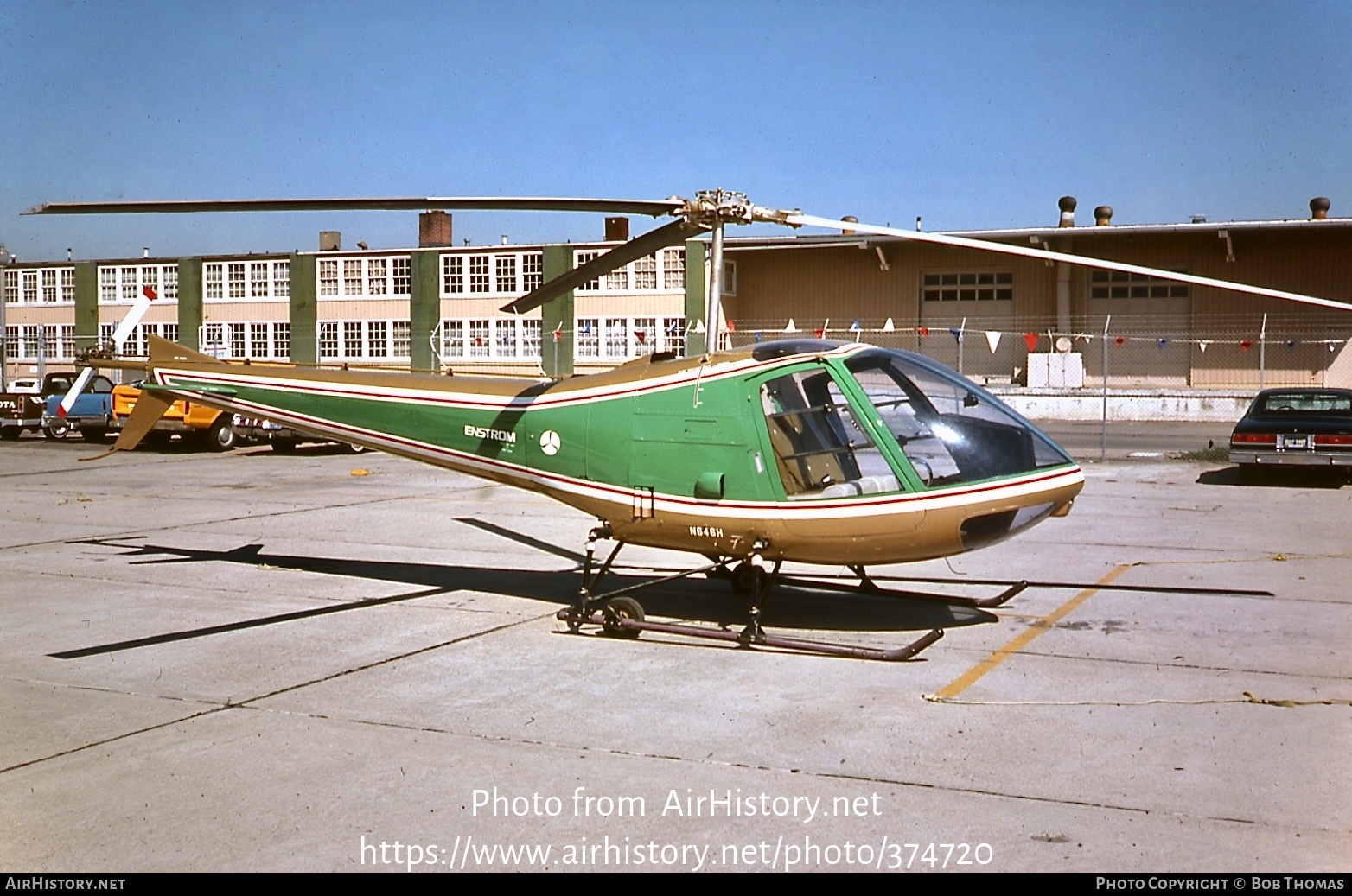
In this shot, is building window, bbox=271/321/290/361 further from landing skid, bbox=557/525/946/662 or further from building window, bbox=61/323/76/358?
landing skid, bbox=557/525/946/662

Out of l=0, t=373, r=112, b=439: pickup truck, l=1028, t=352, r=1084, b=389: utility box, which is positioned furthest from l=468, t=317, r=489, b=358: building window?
l=1028, t=352, r=1084, b=389: utility box

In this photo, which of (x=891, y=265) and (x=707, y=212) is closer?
(x=707, y=212)

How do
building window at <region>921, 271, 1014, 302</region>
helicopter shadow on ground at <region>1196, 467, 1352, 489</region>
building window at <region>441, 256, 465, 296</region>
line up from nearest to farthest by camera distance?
helicopter shadow on ground at <region>1196, 467, 1352, 489</region>, building window at <region>921, 271, 1014, 302</region>, building window at <region>441, 256, 465, 296</region>

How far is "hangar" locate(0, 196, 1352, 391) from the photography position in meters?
41.1

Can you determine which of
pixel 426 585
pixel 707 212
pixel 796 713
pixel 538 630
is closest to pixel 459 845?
pixel 796 713

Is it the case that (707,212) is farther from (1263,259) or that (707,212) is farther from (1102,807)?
(1263,259)

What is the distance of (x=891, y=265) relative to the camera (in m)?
45.0

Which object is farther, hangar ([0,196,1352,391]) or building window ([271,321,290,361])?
building window ([271,321,290,361])

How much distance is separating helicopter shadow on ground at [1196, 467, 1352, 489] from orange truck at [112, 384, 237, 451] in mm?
20627

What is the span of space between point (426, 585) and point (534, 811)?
6.21m

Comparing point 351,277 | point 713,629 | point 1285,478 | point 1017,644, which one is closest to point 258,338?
point 351,277

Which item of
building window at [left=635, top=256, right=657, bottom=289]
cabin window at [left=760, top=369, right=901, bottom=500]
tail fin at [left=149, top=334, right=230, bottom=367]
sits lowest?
cabin window at [left=760, top=369, right=901, bottom=500]

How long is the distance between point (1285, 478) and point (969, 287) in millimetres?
24320

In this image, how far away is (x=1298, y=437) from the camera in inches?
755
